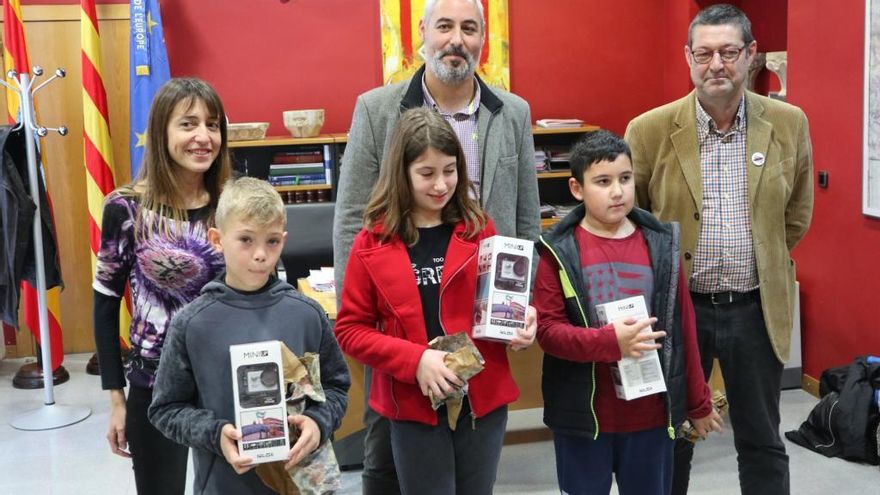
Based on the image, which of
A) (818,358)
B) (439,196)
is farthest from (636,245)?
(818,358)

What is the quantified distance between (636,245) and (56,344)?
383cm

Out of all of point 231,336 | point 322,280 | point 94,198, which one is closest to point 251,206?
point 231,336

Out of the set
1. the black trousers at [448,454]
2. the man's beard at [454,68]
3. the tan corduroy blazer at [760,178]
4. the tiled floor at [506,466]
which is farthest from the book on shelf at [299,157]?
the black trousers at [448,454]

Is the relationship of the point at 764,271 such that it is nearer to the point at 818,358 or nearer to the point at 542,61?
the point at 818,358

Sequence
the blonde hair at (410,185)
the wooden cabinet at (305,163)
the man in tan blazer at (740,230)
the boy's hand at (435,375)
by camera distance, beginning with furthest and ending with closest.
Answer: the wooden cabinet at (305,163) → the man in tan blazer at (740,230) → the blonde hair at (410,185) → the boy's hand at (435,375)

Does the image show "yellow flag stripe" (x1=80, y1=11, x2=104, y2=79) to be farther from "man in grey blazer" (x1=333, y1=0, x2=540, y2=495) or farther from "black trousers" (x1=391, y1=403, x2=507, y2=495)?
"black trousers" (x1=391, y1=403, x2=507, y2=495)

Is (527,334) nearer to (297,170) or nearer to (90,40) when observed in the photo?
(297,170)

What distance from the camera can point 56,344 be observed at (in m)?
5.12

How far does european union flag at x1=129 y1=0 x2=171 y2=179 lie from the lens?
5461 mm

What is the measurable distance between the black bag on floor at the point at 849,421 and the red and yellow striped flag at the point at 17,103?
378 cm

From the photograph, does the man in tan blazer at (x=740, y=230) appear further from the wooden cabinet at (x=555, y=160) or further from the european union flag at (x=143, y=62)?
the european union flag at (x=143, y=62)

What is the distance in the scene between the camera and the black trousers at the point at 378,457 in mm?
2375

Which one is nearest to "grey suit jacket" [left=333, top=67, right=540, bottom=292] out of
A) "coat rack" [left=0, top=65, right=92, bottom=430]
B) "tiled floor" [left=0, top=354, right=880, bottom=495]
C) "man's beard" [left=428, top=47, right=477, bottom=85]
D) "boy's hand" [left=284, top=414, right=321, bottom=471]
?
"man's beard" [left=428, top=47, right=477, bottom=85]

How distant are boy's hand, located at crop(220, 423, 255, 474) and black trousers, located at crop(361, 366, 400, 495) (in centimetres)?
67
